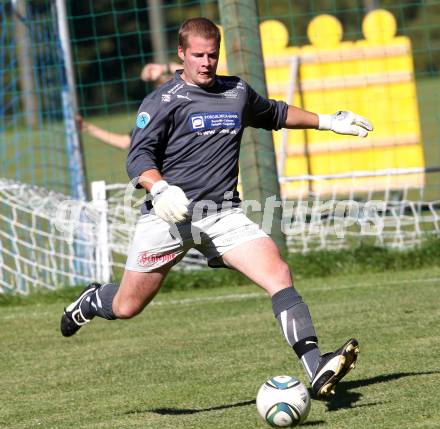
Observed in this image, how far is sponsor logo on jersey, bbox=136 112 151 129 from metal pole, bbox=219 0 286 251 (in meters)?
4.43

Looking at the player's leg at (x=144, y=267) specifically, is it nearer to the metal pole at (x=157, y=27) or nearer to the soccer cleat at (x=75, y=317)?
the soccer cleat at (x=75, y=317)

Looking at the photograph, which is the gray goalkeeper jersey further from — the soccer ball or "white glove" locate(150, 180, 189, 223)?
the soccer ball

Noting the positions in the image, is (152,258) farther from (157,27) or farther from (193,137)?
(157,27)

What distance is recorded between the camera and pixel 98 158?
3038 cm

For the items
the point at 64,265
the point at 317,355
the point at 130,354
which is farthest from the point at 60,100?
the point at 317,355

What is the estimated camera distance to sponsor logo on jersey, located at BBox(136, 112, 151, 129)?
232 inches

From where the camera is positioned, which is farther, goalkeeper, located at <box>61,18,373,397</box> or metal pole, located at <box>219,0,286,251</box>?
metal pole, located at <box>219,0,286,251</box>

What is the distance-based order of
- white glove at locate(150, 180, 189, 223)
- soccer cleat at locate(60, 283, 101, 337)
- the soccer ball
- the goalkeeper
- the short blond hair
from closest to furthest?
1. the soccer ball
2. white glove at locate(150, 180, 189, 223)
3. the goalkeeper
4. the short blond hair
5. soccer cleat at locate(60, 283, 101, 337)

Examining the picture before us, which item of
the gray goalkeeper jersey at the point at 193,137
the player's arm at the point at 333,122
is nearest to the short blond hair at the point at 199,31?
the gray goalkeeper jersey at the point at 193,137

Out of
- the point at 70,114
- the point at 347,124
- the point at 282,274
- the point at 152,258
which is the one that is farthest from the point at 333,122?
the point at 70,114

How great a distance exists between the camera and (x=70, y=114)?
38.4 feet

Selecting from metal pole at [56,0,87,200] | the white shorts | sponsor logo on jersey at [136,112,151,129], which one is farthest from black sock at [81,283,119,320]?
metal pole at [56,0,87,200]

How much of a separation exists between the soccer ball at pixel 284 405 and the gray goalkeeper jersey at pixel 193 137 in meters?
1.12

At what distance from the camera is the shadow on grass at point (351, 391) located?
225 inches
